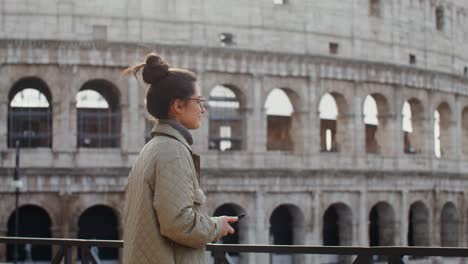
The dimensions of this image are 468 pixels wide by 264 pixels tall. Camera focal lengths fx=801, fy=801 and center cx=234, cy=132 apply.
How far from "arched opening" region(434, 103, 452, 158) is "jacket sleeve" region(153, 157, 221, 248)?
107 feet

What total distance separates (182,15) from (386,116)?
1000 centimetres

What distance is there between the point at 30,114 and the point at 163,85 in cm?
2387

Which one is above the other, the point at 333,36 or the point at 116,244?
the point at 333,36

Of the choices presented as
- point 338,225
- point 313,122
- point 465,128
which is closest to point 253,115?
point 313,122

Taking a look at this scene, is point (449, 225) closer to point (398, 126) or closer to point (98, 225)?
point (398, 126)

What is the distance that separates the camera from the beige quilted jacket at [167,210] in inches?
174

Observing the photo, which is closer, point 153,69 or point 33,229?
point 153,69

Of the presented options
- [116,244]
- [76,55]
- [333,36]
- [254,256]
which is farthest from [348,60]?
[116,244]

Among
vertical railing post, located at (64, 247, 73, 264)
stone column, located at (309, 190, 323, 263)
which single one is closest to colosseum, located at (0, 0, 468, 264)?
stone column, located at (309, 190, 323, 263)

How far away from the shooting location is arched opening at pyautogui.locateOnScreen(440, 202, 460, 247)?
35.7 m

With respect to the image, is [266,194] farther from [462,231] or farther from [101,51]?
[462,231]

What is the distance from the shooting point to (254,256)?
28.5 metres

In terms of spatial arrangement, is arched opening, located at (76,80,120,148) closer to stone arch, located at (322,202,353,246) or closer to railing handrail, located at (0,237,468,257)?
stone arch, located at (322,202,353,246)

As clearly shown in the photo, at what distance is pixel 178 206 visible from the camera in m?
4.40
